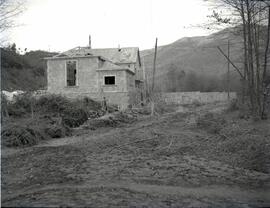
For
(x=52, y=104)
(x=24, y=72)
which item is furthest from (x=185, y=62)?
(x=52, y=104)

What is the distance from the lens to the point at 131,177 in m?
8.09

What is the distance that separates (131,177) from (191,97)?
38014mm

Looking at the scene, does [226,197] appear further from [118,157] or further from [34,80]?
[34,80]

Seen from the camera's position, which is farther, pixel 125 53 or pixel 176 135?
pixel 125 53

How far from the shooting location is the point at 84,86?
1209 inches

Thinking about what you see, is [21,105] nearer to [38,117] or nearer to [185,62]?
[38,117]

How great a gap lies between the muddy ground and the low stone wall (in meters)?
29.7

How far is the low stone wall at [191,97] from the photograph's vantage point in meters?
43.2

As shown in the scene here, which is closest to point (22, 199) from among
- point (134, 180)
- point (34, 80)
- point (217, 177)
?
point (134, 180)

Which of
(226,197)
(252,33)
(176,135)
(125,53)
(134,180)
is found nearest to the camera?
(226,197)

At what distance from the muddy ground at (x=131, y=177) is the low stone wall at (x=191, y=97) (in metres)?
29.7

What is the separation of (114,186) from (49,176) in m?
1.71

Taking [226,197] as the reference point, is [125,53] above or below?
above

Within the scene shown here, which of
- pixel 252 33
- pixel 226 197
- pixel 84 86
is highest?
pixel 252 33
